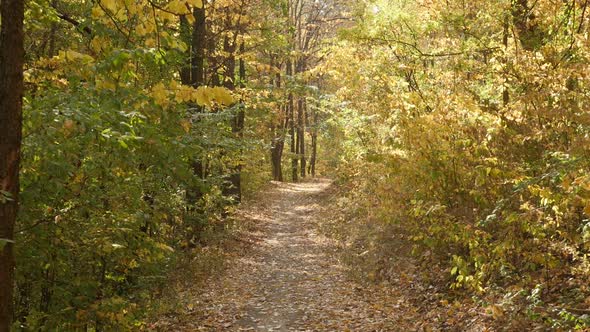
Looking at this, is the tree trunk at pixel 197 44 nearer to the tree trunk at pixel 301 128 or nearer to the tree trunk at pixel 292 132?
the tree trunk at pixel 292 132

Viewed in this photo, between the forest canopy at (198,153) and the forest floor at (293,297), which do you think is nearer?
the forest canopy at (198,153)

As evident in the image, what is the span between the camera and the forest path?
8.52 meters

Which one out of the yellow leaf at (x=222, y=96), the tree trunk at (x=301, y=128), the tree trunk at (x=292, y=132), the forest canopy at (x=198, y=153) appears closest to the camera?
the yellow leaf at (x=222, y=96)

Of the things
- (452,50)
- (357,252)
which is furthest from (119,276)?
(452,50)

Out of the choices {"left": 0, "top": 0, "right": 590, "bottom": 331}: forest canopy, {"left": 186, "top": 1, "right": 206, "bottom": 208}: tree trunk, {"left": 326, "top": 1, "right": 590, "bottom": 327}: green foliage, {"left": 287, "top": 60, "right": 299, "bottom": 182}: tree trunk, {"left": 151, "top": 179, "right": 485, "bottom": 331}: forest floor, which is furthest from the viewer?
{"left": 287, "top": 60, "right": 299, "bottom": 182}: tree trunk

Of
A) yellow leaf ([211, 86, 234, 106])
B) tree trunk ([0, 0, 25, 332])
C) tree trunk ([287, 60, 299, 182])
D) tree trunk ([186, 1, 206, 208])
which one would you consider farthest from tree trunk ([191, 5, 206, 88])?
tree trunk ([287, 60, 299, 182])

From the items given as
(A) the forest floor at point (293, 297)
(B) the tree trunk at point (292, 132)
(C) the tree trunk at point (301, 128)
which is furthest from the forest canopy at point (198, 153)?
(C) the tree trunk at point (301, 128)

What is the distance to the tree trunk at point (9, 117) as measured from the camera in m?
3.77

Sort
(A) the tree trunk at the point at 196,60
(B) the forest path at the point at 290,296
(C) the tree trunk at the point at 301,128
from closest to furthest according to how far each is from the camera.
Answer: (B) the forest path at the point at 290,296, (A) the tree trunk at the point at 196,60, (C) the tree trunk at the point at 301,128

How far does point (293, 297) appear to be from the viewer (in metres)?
10.2

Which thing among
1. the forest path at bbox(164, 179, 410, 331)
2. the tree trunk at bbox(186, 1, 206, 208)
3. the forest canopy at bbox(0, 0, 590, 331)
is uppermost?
the tree trunk at bbox(186, 1, 206, 208)

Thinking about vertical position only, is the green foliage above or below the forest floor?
above

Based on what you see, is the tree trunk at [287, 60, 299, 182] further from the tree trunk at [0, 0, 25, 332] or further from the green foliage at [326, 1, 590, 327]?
the tree trunk at [0, 0, 25, 332]

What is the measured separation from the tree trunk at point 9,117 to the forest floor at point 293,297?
16.0 ft
